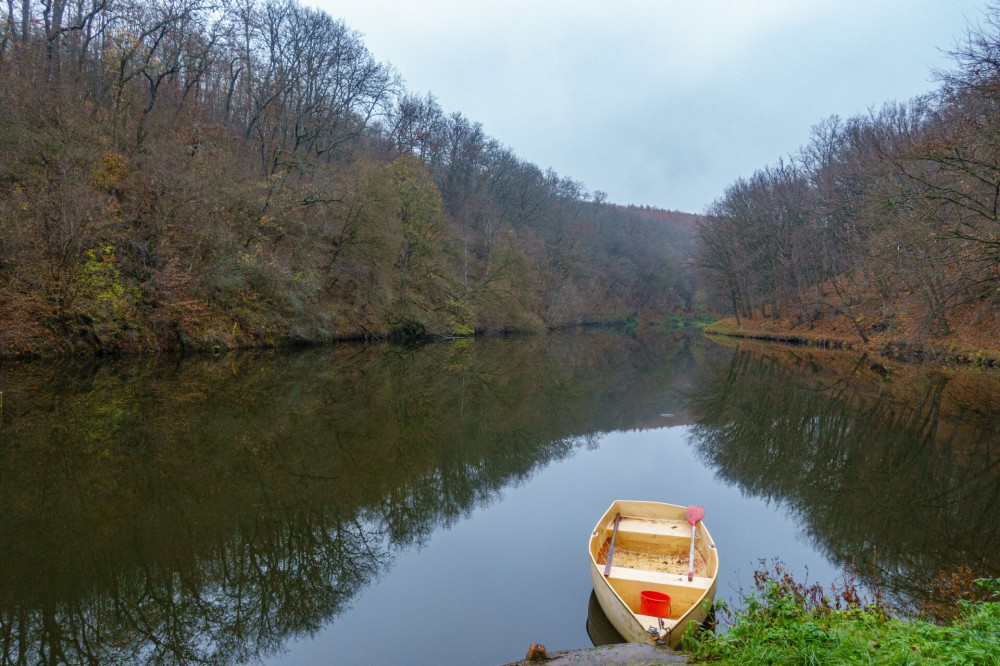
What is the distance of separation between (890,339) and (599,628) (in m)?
30.1

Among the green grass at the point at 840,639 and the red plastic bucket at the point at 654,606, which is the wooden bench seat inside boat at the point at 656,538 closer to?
the red plastic bucket at the point at 654,606

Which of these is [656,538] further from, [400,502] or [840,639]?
[400,502]

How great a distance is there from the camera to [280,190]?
1097 inches

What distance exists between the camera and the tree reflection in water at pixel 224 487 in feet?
17.3

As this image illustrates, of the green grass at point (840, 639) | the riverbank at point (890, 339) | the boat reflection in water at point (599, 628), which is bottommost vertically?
the boat reflection in water at point (599, 628)

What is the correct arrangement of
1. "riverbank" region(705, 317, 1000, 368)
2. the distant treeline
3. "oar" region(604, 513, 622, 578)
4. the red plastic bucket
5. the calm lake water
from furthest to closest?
"riverbank" region(705, 317, 1000, 368) → the distant treeline → "oar" region(604, 513, 622, 578) → the calm lake water → the red plastic bucket

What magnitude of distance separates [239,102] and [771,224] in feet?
117

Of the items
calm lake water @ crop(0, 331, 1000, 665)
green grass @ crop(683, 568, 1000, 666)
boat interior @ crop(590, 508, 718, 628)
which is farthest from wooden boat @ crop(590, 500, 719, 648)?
calm lake water @ crop(0, 331, 1000, 665)

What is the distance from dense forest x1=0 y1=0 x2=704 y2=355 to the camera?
18812 millimetres

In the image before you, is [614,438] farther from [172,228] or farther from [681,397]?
[172,228]

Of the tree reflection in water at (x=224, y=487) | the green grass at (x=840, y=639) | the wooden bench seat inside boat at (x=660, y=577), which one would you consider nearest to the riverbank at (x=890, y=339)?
the tree reflection in water at (x=224, y=487)

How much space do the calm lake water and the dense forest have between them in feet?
13.1

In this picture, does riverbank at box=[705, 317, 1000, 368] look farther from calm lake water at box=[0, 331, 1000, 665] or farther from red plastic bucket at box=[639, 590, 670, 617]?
red plastic bucket at box=[639, 590, 670, 617]

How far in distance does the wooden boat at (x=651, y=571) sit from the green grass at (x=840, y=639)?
28 cm
